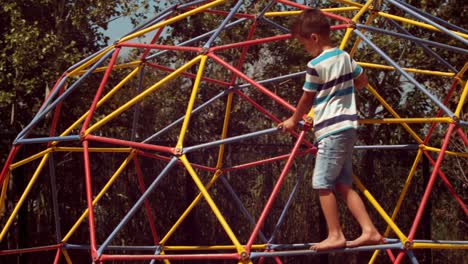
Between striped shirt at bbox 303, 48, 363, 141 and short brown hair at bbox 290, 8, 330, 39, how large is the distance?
177 mm

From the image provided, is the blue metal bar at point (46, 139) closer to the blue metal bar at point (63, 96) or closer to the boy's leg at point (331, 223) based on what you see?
the blue metal bar at point (63, 96)

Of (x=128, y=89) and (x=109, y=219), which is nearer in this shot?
(x=109, y=219)

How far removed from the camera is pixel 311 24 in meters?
6.50

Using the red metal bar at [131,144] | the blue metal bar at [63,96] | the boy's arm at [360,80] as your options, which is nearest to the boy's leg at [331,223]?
the boy's arm at [360,80]

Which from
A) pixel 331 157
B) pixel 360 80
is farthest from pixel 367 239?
pixel 360 80

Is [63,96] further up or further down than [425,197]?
further up

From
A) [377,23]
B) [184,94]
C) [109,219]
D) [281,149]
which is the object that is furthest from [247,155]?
[184,94]

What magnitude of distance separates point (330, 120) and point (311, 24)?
0.70 meters

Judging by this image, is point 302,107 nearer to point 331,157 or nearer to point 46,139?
point 331,157

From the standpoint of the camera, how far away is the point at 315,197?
13.4m

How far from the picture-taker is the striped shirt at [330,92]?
21.4ft

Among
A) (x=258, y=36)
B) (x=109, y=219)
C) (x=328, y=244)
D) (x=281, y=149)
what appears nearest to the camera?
(x=328, y=244)

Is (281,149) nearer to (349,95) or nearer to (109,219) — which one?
(109,219)

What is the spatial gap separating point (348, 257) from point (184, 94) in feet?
19.1
